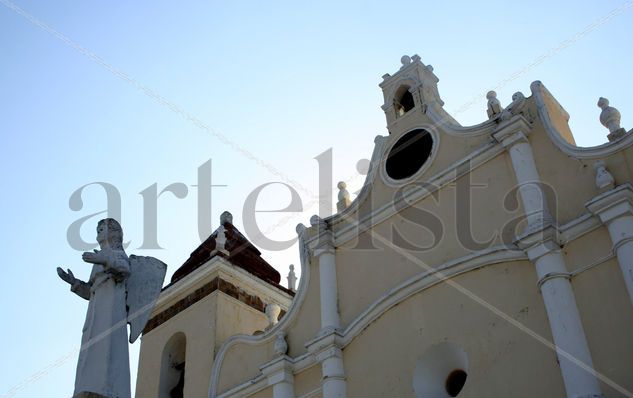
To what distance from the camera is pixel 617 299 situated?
30.3 ft

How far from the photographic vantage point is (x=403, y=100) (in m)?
Result: 14.3

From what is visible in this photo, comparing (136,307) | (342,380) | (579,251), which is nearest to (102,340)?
(136,307)

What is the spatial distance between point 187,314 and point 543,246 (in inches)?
324

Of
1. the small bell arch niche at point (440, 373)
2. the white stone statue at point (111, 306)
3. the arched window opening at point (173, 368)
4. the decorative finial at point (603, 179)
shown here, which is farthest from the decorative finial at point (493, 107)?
the arched window opening at point (173, 368)

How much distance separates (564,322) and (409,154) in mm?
4672

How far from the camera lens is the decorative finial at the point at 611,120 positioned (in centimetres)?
1041

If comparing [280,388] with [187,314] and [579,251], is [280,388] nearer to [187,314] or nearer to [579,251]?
[187,314]

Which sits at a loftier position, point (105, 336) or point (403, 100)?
point (403, 100)

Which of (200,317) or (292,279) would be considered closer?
(200,317)

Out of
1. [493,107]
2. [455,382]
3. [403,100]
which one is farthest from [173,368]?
[493,107]

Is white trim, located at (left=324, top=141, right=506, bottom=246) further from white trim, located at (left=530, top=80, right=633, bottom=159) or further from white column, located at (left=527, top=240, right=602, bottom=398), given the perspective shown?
white column, located at (left=527, top=240, right=602, bottom=398)

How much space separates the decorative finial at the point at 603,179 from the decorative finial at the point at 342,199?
4904 millimetres

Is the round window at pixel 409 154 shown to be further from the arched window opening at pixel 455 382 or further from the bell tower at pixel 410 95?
the arched window opening at pixel 455 382

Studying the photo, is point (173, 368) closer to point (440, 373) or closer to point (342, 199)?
point (342, 199)
